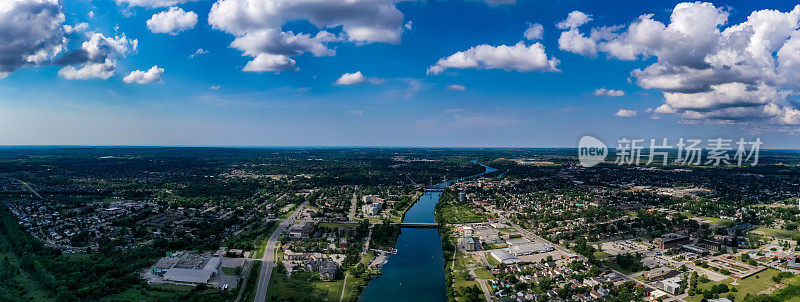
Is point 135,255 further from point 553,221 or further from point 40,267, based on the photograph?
point 553,221

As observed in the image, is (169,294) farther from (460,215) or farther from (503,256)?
(460,215)

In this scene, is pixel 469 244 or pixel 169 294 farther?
pixel 469 244

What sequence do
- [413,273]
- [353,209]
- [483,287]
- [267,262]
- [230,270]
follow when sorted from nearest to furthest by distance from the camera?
[483,287]
[230,270]
[413,273]
[267,262]
[353,209]

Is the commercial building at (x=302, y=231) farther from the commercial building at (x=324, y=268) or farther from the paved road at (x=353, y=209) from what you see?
the commercial building at (x=324, y=268)

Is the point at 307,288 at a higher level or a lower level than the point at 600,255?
lower

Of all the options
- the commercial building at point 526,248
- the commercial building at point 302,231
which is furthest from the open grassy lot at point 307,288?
the commercial building at point 526,248

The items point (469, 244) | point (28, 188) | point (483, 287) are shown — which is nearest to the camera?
point (483, 287)

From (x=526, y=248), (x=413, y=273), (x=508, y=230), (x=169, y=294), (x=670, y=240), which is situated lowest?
(x=413, y=273)

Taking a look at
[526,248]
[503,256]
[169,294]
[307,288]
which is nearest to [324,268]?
[307,288]
